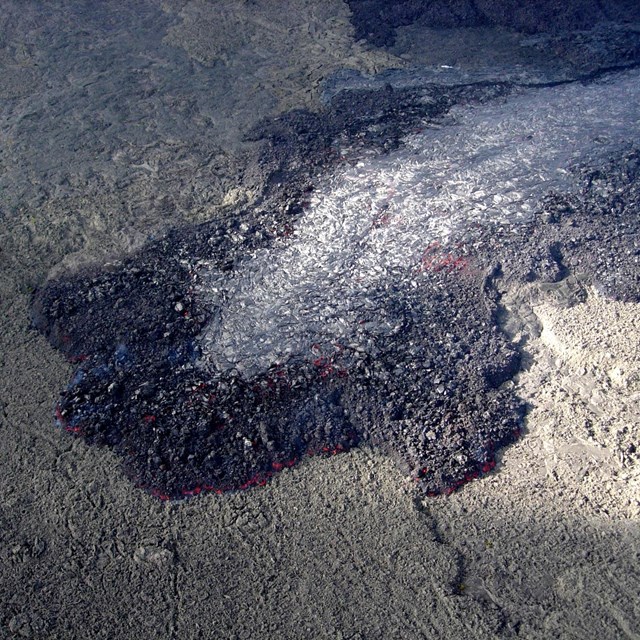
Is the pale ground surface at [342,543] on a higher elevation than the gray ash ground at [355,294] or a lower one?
lower

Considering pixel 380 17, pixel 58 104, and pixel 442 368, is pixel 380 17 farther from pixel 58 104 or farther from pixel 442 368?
pixel 442 368

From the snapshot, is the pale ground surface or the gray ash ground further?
the gray ash ground

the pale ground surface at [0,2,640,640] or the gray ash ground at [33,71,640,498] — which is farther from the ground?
the gray ash ground at [33,71,640,498]

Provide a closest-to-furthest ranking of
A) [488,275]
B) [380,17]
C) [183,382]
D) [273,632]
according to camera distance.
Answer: [273,632] → [183,382] → [488,275] → [380,17]

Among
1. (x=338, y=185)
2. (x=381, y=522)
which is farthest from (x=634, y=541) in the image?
(x=338, y=185)
